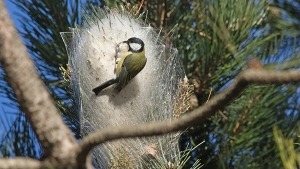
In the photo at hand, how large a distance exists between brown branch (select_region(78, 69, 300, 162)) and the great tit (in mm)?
656

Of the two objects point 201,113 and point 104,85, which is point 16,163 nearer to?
point 201,113

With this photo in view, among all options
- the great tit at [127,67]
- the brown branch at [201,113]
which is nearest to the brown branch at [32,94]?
the brown branch at [201,113]

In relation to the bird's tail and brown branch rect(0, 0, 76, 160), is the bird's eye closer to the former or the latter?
the bird's tail

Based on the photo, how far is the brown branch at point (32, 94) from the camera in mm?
509

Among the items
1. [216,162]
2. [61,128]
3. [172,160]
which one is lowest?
[216,162]

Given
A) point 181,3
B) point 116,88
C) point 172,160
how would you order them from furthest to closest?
point 181,3 → point 116,88 → point 172,160

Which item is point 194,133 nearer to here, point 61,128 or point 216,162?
point 216,162

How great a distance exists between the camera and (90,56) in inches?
48.0

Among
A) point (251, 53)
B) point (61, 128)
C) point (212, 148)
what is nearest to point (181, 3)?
point (251, 53)

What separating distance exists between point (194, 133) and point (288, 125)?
149mm

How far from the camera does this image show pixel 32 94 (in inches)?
20.1

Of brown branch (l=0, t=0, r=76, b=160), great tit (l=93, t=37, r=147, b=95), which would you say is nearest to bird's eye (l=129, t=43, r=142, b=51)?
great tit (l=93, t=37, r=147, b=95)

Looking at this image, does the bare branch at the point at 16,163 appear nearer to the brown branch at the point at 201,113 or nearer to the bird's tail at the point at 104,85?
the brown branch at the point at 201,113

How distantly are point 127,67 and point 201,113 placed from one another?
2.27 feet
